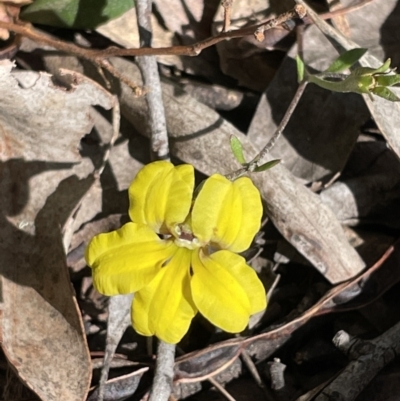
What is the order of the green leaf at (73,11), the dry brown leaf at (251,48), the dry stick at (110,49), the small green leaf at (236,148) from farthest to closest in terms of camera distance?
the dry brown leaf at (251,48) < the green leaf at (73,11) < the small green leaf at (236,148) < the dry stick at (110,49)

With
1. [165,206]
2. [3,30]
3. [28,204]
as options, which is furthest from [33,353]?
[3,30]

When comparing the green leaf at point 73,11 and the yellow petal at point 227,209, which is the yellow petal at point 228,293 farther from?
the green leaf at point 73,11

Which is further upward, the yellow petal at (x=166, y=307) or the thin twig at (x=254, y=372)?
the yellow petal at (x=166, y=307)

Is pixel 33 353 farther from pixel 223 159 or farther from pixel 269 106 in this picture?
pixel 269 106

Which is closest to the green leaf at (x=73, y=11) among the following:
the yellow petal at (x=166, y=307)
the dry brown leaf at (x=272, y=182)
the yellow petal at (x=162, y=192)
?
the dry brown leaf at (x=272, y=182)

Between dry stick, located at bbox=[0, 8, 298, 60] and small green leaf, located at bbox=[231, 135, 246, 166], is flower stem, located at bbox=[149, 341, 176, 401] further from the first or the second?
dry stick, located at bbox=[0, 8, 298, 60]

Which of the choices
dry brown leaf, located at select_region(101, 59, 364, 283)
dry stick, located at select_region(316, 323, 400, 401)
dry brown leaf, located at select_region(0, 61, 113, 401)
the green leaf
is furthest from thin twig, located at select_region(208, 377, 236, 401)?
the green leaf
